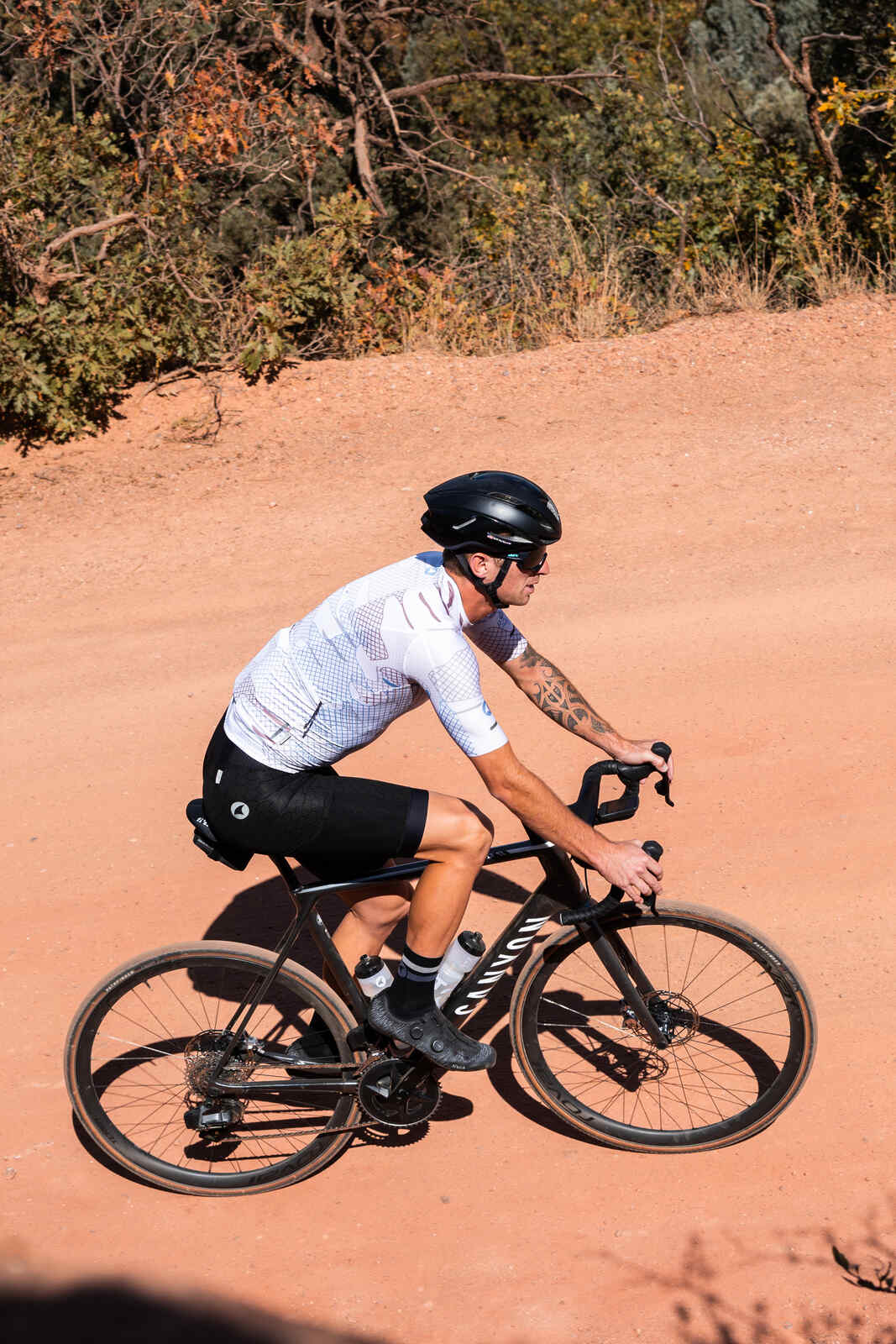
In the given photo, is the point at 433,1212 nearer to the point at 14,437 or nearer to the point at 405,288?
the point at 14,437

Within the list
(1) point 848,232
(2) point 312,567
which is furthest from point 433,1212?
(1) point 848,232

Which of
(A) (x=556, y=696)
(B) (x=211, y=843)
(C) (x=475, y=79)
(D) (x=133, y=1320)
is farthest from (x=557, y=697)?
(C) (x=475, y=79)

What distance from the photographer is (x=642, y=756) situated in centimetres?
347

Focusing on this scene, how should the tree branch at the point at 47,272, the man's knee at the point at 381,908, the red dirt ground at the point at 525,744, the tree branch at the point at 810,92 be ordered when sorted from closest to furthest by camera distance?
the red dirt ground at the point at 525,744 < the man's knee at the point at 381,908 < the tree branch at the point at 47,272 < the tree branch at the point at 810,92

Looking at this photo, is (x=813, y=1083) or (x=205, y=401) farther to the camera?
(x=205, y=401)

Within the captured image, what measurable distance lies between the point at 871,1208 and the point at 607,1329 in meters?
0.81

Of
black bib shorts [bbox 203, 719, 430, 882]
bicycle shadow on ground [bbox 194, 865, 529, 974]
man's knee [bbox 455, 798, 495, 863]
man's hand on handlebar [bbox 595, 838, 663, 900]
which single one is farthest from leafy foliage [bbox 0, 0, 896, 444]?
man's hand on handlebar [bbox 595, 838, 663, 900]

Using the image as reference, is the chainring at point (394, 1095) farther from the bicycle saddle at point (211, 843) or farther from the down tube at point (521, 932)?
the bicycle saddle at point (211, 843)

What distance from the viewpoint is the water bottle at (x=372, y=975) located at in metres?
3.53

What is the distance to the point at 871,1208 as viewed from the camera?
3.36 meters

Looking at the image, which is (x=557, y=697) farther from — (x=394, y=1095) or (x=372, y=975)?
(x=394, y=1095)

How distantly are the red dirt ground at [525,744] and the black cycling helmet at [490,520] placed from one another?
1.77m

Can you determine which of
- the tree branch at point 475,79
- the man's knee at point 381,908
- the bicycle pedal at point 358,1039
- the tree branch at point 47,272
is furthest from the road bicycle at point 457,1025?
the tree branch at point 475,79

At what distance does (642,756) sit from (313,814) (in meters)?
0.92
